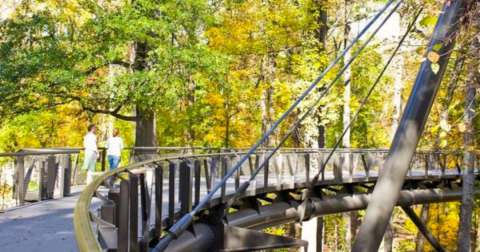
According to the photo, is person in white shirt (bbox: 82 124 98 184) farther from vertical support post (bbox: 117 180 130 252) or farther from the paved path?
vertical support post (bbox: 117 180 130 252)

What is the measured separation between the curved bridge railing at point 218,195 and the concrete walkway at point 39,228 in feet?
2.63

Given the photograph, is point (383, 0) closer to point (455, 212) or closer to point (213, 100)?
point (213, 100)

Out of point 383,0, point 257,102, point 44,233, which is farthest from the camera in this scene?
point 257,102

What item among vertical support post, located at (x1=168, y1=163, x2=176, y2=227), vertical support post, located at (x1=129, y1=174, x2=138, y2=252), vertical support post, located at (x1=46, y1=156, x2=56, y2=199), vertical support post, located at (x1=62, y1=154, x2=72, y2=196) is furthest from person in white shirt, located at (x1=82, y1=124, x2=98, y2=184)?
vertical support post, located at (x1=129, y1=174, x2=138, y2=252)

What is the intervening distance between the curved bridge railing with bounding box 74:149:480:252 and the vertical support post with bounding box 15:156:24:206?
9.59ft

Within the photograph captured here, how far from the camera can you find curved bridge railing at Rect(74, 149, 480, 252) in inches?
200

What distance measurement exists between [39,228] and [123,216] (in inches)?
126

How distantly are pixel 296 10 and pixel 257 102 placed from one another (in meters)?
8.54

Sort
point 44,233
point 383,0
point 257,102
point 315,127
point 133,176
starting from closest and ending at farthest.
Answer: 1. point 133,176
2. point 44,233
3. point 315,127
4. point 383,0
5. point 257,102

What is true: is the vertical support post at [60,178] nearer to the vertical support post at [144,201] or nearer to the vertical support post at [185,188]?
the vertical support post at [185,188]

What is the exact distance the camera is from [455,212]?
117ft

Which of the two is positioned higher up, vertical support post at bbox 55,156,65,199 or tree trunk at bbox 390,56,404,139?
tree trunk at bbox 390,56,404,139

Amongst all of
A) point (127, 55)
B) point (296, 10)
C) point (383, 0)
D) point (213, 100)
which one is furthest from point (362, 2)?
point (127, 55)

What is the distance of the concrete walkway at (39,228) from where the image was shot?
6.77 meters
